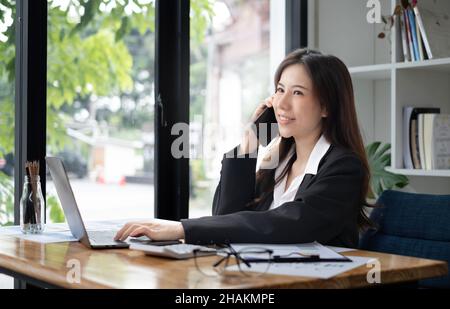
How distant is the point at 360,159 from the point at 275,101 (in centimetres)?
34

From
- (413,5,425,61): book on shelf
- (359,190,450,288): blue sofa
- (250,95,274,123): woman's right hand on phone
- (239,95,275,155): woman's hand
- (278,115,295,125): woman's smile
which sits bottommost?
(359,190,450,288): blue sofa

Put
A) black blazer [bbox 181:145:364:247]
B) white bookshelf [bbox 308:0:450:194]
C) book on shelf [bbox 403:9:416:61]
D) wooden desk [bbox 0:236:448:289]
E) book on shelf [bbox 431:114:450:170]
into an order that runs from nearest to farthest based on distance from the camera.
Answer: wooden desk [bbox 0:236:448:289] < black blazer [bbox 181:145:364:247] < book on shelf [bbox 431:114:450:170] < book on shelf [bbox 403:9:416:61] < white bookshelf [bbox 308:0:450:194]

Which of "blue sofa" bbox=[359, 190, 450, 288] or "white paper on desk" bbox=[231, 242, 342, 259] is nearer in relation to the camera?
"white paper on desk" bbox=[231, 242, 342, 259]

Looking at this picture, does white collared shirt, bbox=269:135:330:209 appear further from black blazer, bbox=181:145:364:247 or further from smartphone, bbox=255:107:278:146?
smartphone, bbox=255:107:278:146

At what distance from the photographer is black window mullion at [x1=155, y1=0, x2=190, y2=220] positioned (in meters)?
3.06

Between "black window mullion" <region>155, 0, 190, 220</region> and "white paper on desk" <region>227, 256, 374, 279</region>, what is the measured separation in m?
1.65

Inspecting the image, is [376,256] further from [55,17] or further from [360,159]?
[55,17]

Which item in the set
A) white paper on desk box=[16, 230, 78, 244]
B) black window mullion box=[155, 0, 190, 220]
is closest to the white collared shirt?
white paper on desk box=[16, 230, 78, 244]

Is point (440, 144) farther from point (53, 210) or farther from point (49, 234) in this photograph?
point (49, 234)

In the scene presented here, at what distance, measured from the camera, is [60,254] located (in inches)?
65.4

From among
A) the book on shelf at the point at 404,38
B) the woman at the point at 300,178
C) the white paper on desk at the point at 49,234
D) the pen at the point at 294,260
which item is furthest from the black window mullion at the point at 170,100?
the pen at the point at 294,260

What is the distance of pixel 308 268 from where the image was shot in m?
1.42

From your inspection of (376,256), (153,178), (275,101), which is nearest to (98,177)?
→ (153,178)

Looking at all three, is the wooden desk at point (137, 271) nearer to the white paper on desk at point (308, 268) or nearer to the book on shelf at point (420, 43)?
the white paper on desk at point (308, 268)
